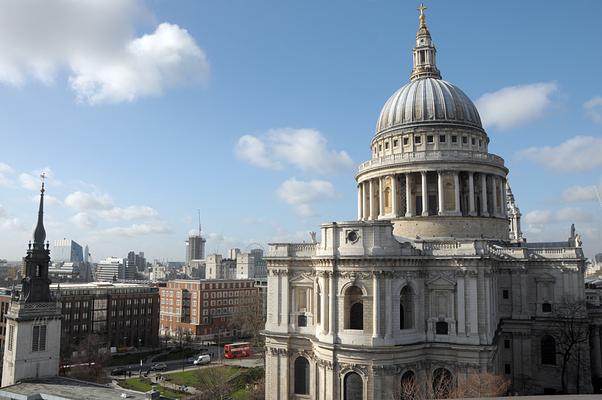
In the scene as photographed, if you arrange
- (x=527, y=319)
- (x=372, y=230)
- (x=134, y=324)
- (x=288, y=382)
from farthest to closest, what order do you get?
(x=134, y=324) < (x=527, y=319) < (x=288, y=382) < (x=372, y=230)

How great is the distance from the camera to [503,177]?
222 feet

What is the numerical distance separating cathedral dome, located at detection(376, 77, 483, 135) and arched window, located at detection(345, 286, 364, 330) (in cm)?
2779

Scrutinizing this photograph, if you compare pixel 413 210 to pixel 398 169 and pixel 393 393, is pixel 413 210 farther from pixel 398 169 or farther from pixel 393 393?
pixel 393 393

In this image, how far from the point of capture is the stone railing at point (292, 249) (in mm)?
54400

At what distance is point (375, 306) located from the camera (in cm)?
4719

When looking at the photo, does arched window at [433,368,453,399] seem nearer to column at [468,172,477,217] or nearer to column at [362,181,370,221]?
column at [468,172,477,217]

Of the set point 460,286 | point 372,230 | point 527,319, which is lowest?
point 527,319

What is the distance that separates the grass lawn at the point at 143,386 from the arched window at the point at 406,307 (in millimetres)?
29907

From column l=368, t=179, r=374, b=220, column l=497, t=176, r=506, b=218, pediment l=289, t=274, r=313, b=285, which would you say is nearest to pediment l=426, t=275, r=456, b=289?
pediment l=289, t=274, r=313, b=285

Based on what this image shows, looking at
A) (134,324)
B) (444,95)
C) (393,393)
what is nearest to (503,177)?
(444,95)

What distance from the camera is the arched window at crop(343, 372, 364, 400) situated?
46844mm

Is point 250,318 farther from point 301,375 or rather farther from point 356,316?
point 356,316

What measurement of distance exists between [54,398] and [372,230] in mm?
29101

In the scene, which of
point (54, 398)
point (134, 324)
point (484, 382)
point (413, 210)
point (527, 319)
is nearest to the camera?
point (54, 398)
